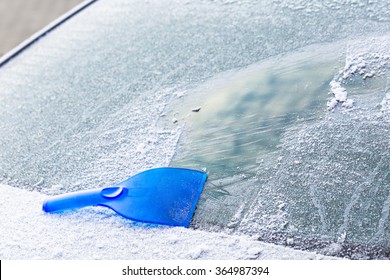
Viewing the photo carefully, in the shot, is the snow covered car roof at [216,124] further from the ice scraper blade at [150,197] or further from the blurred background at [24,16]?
the blurred background at [24,16]

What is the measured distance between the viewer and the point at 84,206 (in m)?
1.40

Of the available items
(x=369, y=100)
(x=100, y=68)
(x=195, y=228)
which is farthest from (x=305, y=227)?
(x=100, y=68)

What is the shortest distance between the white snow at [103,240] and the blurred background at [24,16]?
1.02 metres

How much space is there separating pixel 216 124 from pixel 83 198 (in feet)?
1.42

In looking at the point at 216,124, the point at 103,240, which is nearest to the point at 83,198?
the point at 103,240

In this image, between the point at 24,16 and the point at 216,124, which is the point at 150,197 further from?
the point at 24,16

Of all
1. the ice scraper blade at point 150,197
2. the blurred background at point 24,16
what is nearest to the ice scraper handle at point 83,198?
the ice scraper blade at point 150,197

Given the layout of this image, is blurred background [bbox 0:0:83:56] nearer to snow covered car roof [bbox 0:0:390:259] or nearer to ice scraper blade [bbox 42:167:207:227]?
snow covered car roof [bbox 0:0:390:259]

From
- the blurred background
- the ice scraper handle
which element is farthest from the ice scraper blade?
the blurred background

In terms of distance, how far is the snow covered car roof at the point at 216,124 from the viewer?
4.11 ft

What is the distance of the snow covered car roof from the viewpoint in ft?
4.11

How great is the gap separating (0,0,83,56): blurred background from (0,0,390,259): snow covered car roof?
22 cm

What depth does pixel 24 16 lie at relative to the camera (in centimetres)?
241

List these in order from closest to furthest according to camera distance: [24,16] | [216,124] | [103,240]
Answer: [103,240] < [216,124] < [24,16]
